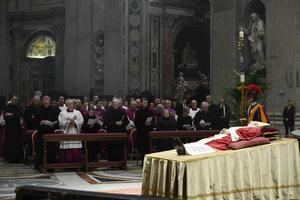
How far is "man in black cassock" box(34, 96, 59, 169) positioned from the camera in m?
12.2

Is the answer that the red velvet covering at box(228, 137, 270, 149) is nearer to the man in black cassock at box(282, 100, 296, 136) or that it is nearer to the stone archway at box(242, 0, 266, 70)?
the man in black cassock at box(282, 100, 296, 136)

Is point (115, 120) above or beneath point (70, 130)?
above

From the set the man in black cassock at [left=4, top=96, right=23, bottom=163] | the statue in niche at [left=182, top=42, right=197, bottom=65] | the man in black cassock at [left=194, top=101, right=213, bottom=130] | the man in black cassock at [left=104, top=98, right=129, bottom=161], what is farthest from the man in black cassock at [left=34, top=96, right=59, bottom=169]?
the statue in niche at [left=182, top=42, right=197, bottom=65]

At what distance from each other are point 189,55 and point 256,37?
10.4 metres

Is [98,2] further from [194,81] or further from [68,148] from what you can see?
[68,148]

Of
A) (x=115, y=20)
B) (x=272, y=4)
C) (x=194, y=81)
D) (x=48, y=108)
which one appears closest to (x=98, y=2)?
(x=115, y=20)

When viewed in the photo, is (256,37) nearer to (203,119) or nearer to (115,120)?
(203,119)

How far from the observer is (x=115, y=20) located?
24.5 m

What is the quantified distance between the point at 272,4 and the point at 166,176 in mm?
12559

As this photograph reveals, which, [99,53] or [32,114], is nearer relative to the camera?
[32,114]

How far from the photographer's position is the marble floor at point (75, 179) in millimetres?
8773

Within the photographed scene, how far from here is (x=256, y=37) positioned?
18.2 m

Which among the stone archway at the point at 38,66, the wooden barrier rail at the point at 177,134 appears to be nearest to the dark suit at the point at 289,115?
the wooden barrier rail at the point at 177,134

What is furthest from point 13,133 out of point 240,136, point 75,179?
point 240,136
